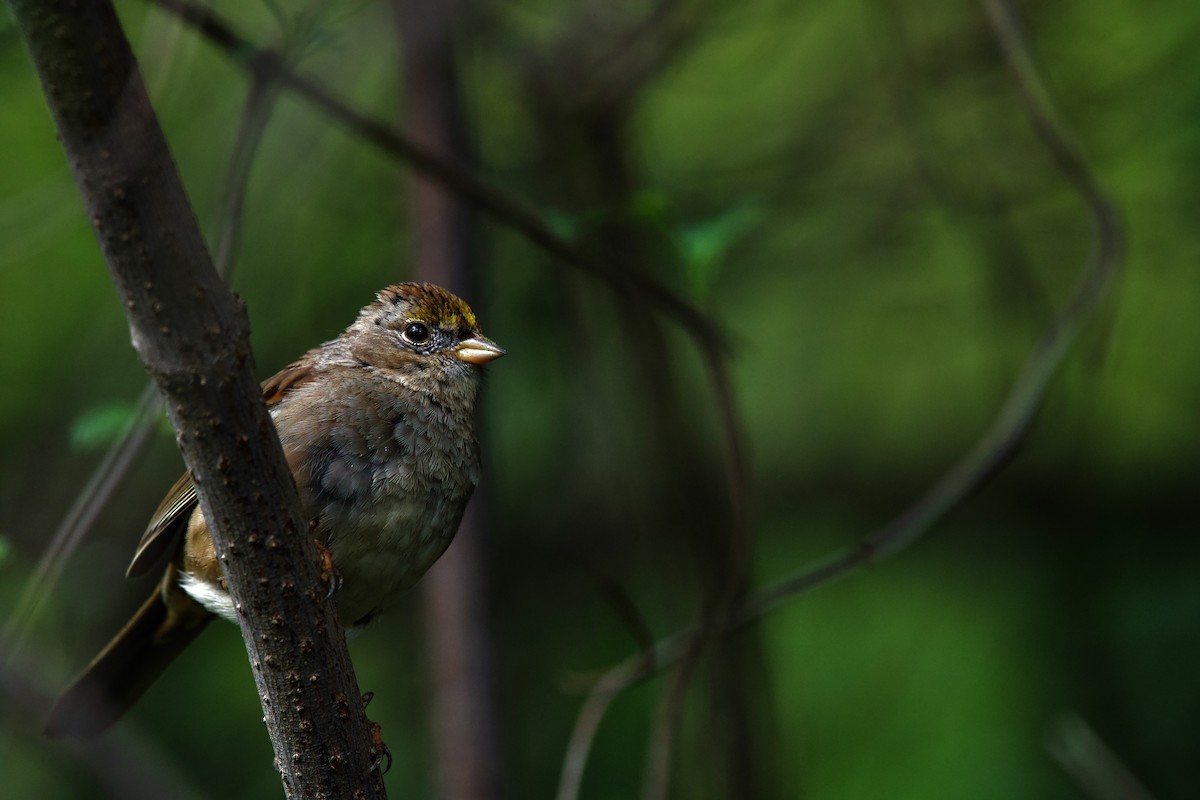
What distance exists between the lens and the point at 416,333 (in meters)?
3.26

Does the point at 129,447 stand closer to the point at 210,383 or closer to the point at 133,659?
the point at 133,659

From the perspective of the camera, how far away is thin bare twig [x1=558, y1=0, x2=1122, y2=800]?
343cm

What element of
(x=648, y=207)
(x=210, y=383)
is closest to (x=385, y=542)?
(x=648, y=207)

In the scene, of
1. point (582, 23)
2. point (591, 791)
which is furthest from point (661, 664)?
point (582, 23)

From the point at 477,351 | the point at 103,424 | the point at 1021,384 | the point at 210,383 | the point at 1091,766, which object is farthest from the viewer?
the point at 1021,384

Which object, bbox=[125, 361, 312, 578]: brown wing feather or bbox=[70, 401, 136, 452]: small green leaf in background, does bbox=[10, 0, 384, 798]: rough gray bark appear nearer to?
bbox=[70, 401, 136, 452]: small green leaf in background

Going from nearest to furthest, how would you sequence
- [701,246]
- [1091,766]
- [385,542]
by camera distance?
1. [385,542]
2. [701,246]
3. [1091,766]

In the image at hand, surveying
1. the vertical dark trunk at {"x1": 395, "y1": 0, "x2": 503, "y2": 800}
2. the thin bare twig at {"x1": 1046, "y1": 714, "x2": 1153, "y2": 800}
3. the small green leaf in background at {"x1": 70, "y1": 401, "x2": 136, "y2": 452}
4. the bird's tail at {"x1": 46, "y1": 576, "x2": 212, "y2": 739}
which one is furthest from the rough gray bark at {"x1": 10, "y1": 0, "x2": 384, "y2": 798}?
the thin bare twig at {"x1": 1046, "y1": 714, "x2": 1153, "y2": 800}

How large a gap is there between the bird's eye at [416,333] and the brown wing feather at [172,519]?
29cm

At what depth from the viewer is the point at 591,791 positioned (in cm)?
471

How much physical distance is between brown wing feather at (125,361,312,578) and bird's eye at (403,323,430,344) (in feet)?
0.97

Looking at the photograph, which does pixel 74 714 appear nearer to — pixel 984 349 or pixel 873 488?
pixel 873 488

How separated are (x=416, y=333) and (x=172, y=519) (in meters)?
0.80

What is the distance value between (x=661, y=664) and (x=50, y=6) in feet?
9.87
